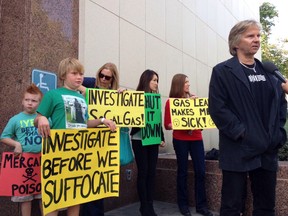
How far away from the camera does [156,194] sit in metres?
5.68

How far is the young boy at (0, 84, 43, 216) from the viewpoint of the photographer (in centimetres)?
351

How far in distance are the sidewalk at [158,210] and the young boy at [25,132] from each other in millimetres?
1598

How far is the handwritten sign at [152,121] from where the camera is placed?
14.6 feet

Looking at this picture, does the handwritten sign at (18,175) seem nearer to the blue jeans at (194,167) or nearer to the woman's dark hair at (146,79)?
the woman's dark hair at (146,79)

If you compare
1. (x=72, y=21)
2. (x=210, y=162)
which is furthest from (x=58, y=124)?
(x=210, y=162)

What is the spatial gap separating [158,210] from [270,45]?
39.4m

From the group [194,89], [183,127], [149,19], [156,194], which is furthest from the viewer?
[194,89]

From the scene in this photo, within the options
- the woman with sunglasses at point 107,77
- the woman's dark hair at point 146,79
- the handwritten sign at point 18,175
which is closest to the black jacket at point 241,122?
the woman with sunglasses at point 107,77

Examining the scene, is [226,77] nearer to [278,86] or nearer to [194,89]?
[278,86]

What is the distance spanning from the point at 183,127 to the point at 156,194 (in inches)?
56.7

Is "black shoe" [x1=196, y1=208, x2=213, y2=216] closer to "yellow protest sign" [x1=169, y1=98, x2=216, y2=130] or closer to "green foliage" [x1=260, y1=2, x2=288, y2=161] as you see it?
"yellow protest sign" [x1=169, y1=98, x2=216, y2=130]

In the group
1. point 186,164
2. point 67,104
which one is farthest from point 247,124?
point 186,164

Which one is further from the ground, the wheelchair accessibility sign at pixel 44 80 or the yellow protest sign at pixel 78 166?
the wheelchair accessibility sign at pixel 44 80

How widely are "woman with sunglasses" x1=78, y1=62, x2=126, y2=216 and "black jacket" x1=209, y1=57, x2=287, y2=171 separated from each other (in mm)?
1509
